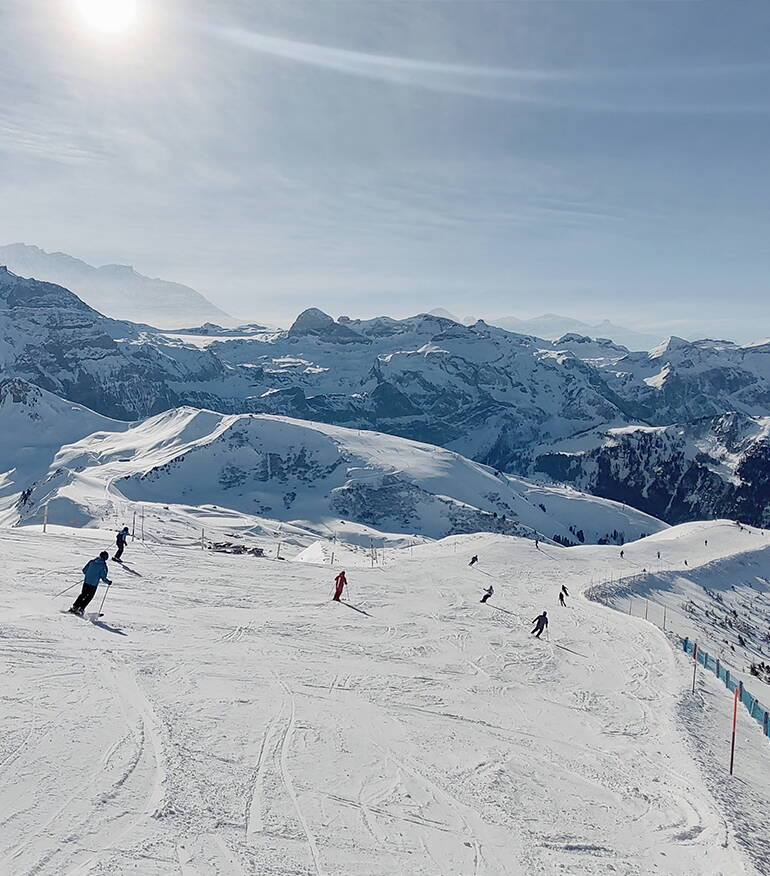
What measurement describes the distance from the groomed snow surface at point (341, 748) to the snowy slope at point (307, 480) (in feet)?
345

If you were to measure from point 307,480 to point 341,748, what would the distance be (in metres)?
152

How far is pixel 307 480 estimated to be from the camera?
532 ft

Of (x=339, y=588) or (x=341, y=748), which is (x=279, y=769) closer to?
(x=341, y=748)

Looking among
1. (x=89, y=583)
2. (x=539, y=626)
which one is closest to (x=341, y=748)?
(x=89, y=583)

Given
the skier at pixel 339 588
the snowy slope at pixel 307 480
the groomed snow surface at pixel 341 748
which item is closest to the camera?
the groomed snow surface at pixel 341 748

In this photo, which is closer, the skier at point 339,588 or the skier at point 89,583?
the skier at point 89,583

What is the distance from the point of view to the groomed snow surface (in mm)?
8297

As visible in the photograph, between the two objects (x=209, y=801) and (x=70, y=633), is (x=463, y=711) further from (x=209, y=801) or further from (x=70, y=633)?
(x=70, y=633)

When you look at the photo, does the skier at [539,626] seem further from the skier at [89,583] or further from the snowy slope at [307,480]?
the snowy slope at [307,480]

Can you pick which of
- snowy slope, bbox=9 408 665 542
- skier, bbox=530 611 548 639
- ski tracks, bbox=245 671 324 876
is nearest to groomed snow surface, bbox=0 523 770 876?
ski tracks, bbox=245 671 324 876

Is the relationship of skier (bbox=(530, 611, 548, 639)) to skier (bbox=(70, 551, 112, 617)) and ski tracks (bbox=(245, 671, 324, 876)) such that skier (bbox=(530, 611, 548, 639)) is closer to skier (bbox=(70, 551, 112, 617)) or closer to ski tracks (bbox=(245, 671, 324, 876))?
ski tracks (bbox=(245, 671, 324, 876))

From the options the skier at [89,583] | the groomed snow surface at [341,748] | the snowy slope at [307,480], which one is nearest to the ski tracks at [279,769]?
the groomed snow surface at [341,748]

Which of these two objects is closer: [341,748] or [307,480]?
[341,748]

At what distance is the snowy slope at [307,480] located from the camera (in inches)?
5674
